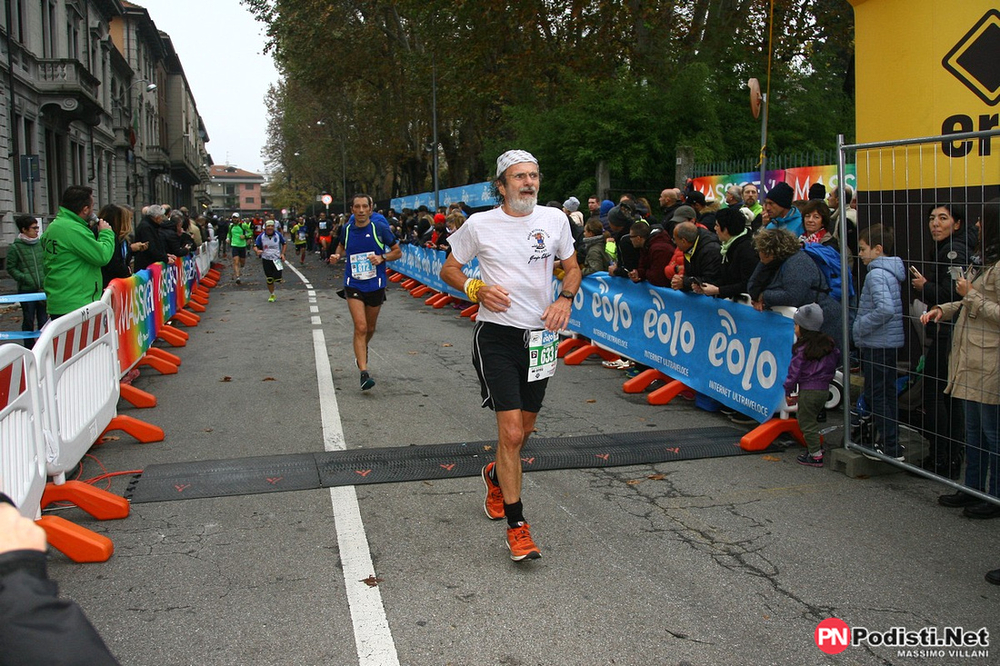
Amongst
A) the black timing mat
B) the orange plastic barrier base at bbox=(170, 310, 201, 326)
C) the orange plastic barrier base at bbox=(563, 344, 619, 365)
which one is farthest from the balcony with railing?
the black timing mat

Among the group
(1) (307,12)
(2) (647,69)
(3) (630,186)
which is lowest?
(3) (630,186)

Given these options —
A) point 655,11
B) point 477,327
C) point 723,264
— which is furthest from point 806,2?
point 477,327

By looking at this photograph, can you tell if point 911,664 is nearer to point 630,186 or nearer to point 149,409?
point 149,409

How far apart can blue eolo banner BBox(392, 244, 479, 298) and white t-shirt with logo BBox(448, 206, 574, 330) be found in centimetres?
1229

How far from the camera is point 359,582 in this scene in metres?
4.28

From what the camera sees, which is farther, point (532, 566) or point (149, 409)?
point (149, 409)

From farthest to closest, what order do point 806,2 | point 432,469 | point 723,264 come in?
point 806,2, point 723,264, point 432,469

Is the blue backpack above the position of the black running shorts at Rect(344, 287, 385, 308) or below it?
above

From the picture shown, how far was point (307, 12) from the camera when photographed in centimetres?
3597

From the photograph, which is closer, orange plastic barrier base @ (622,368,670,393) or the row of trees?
orange plastic barrier base @ (622,368,670,393)

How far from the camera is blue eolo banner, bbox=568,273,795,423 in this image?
23.7 ft

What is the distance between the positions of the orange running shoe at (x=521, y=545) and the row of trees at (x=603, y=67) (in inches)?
492

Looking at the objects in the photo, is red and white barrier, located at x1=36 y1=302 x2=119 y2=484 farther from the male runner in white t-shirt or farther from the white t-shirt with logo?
the white t-shirt with logo

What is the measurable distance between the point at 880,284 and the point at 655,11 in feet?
62.5
